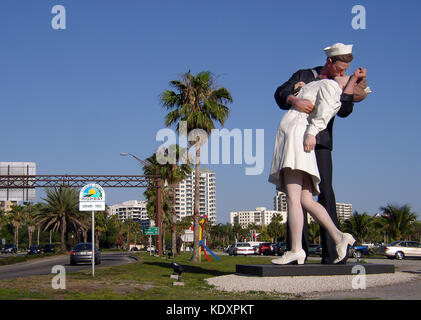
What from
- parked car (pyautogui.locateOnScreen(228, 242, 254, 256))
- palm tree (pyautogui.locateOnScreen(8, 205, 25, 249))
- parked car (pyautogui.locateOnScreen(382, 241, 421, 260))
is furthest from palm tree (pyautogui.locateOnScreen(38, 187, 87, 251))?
parked car (pyautogui.locateOnScreen(382, 241, 421, 260))

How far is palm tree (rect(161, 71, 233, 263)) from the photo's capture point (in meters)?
30.7

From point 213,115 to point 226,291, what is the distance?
20924mm

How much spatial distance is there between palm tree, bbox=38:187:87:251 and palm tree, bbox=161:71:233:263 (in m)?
34.9

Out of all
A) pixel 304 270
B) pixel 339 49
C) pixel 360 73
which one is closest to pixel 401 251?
pixel 360 73

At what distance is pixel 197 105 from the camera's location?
31281mm

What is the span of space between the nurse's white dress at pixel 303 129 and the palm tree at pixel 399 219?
150ft

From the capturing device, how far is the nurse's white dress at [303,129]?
37.4 feet

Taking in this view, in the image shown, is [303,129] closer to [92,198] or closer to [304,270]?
[304,270]

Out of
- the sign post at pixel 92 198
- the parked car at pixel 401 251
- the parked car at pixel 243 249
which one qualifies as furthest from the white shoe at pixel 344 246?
the parked car at pixel 243 249

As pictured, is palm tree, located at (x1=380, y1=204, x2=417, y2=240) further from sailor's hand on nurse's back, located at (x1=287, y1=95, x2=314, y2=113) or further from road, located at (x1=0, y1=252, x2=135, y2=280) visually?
sailor's hand on nurse's back, located at (x1=287, y1=95, x2=314, y2=113)

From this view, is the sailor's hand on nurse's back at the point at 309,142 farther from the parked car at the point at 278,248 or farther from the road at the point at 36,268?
the parked car at the point at 278,248

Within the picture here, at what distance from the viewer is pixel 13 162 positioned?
45.4m

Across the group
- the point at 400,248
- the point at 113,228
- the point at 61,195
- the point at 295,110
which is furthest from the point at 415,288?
the point at 113,228

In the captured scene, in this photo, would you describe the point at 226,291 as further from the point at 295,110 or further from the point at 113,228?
the point at 113,228
